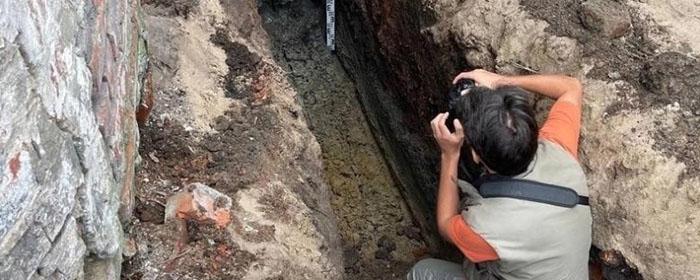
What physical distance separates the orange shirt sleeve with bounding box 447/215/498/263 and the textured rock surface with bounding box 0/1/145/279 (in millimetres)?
1233

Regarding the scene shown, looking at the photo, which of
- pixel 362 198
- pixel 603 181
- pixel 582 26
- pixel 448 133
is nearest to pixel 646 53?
pixel 582 26

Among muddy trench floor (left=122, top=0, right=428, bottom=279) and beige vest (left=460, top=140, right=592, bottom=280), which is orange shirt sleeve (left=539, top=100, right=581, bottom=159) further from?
muddy trench floor (left=122, top=0, right=428, bottom=279)

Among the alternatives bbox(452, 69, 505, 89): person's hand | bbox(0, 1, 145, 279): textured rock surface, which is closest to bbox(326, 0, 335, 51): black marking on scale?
bbox(452, 69, 505, 89): person's hand

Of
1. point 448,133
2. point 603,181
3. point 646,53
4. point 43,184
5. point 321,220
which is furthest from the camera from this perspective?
point 321,220

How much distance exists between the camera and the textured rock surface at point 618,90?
300cm

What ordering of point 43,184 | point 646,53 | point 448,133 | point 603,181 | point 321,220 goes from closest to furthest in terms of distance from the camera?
point 43,184
point 448,133
point 603,181
point 646,53
point 321,220

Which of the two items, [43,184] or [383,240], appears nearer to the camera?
[43,184]

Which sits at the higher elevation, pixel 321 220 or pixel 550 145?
pixel 550 145

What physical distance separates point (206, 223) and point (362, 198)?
1.73 m

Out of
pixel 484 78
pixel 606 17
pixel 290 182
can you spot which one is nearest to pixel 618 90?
pixel 606 17

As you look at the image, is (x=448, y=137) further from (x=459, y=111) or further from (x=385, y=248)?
(x=385, y=248)

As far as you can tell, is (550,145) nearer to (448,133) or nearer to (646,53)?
(448,133)

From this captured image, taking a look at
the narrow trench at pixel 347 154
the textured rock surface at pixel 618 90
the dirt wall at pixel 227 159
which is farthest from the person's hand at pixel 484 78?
the narrow trench at pixel 347 154

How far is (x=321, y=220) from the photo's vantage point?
3.89 metres
